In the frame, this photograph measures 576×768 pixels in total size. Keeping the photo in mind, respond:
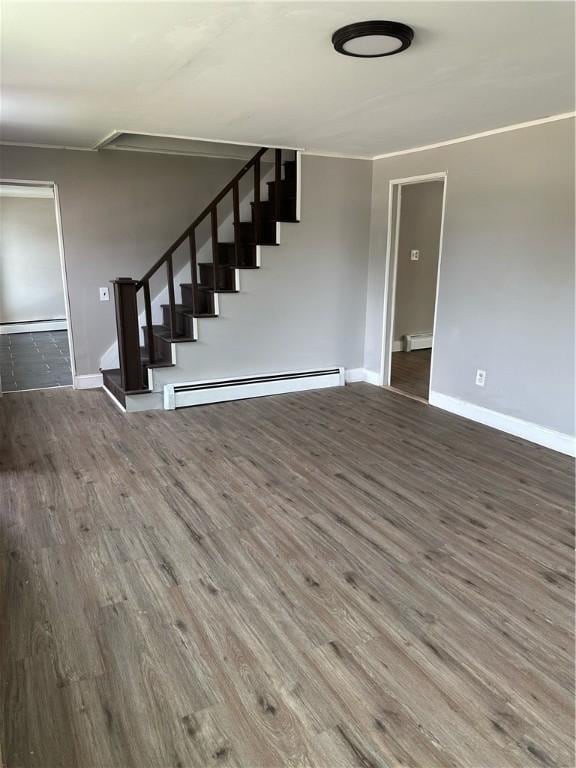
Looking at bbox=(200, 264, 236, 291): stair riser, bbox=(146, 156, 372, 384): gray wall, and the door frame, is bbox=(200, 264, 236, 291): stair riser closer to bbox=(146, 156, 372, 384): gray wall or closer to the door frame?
bbox=(146, 156, 372, 384): gray wall

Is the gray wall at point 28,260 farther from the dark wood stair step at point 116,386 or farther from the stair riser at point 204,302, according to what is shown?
the stair riser at point 204,302

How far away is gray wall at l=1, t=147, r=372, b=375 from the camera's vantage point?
16.4ft

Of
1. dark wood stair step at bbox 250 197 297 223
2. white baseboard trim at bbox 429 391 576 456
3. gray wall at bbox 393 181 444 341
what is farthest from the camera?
gray wall at bbox 393 181 444 341

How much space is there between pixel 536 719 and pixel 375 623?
0.63 meters

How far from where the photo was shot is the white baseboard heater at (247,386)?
4.84 m

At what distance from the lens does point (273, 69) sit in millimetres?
2523

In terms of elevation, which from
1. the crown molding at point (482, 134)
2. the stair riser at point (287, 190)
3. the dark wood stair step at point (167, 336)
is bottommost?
the dark wood stair step at point (167, 336)

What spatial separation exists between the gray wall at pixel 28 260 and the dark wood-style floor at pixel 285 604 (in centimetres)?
559

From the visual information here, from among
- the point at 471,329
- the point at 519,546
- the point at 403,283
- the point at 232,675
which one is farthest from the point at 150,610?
the point at 403,283

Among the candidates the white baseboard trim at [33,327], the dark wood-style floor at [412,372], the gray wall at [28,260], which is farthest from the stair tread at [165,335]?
the gray wall at [28,260]

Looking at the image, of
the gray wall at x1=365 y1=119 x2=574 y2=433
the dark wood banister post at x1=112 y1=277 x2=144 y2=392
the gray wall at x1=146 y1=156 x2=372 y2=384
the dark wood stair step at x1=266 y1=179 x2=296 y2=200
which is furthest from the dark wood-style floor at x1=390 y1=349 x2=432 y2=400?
the dark wood banister post at x1=112 y1=277 x2=144 y2=392

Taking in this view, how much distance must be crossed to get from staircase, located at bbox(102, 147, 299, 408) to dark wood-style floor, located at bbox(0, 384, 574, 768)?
37.5 inches

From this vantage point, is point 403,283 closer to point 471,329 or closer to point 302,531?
point 471,329

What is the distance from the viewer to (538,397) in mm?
3943
